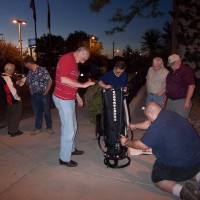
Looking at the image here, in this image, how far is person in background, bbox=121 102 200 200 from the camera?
3146 mm

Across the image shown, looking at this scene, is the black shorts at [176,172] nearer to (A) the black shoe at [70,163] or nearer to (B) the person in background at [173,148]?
(B) the person in background at [173,148]

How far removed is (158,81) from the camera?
589 centimetres

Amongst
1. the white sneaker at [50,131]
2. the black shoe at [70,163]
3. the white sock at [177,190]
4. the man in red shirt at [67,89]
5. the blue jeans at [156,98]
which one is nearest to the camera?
the white sock at [177,190]

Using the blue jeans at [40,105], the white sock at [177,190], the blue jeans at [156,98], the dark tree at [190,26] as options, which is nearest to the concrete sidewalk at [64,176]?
the white sock at [177,190]

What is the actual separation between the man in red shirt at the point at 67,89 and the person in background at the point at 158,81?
2.17m

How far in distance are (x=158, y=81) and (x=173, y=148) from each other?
2.90 meters

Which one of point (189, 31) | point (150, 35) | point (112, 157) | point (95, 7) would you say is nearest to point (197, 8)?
point (189, 31)

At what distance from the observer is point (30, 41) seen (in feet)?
151

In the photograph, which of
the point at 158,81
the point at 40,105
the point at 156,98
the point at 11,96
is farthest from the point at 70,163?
the point at 158,81

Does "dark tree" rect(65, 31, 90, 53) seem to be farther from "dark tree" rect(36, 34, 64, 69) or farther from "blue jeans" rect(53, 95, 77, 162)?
"blue jeans" rect(53, 95, 77, 162)

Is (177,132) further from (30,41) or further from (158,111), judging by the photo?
(30,41)

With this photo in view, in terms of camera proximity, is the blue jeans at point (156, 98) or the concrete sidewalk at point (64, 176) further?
the blue jeans at point (156, 98)

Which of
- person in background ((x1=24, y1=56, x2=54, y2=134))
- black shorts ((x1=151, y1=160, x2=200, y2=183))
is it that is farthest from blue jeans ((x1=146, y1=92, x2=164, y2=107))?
black shorts ((x1=151, y1=160, x2=200, y2=183))

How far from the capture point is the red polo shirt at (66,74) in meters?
4.07
